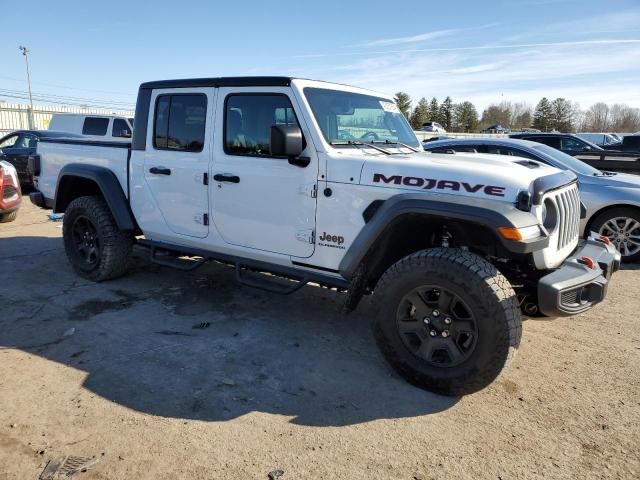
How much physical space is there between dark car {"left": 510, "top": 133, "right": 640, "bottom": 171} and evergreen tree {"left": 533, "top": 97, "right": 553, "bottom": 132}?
5230 cm

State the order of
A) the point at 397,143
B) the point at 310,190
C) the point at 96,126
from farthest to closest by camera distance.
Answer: the point at 96,126 → the point at 397,143 → the point at 310,190

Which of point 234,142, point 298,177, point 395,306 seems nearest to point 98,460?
point 395,306

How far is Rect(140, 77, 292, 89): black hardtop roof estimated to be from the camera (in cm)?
390

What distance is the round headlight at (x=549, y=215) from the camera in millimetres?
3250

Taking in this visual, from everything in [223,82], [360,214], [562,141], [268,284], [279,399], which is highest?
[223,82]

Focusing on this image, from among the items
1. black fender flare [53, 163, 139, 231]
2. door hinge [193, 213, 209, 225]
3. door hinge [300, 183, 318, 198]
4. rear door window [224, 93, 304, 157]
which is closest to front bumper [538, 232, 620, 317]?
door hinge [300, 183, 318, 198]

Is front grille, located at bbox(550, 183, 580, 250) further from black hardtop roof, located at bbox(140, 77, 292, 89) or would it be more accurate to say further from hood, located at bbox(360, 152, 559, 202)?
black hardtop roof, located at bbox(140, 77, 292, 89)

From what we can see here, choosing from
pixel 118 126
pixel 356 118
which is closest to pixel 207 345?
pixel 356 118

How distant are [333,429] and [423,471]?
569 mm

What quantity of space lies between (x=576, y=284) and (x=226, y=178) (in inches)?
107

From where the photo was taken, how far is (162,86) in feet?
15.6

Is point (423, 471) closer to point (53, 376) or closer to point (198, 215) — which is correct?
point (53, 376)

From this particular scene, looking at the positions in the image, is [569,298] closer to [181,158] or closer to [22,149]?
[181,158]

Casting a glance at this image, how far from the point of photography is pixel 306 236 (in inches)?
151
